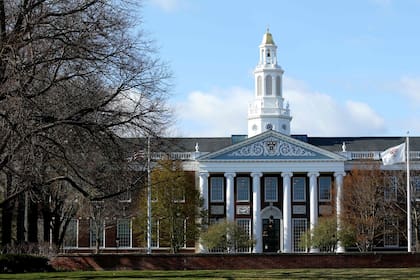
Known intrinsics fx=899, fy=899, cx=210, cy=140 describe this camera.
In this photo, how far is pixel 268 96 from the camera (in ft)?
318

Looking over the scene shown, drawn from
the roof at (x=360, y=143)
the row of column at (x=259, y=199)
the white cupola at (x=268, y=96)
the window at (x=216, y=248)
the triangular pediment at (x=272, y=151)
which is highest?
the white cupola at (x=268, y=96)

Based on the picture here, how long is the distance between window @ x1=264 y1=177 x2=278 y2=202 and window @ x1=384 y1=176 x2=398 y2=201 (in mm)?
12627

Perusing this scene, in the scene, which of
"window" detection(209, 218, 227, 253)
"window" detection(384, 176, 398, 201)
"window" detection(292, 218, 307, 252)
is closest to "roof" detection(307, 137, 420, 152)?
"window" detection(292, 218, 307, 252)

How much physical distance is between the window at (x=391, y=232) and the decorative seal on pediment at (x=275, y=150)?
11.0 metres

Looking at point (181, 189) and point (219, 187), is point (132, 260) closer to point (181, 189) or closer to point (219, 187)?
point (181, 189)

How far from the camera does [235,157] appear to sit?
89.8 m

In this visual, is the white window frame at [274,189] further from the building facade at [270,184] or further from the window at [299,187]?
the window at [299,187]

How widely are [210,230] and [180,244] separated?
13.0 feet

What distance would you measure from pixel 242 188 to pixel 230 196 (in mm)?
2458

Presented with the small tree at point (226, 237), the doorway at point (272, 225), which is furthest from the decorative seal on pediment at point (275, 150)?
the small tree at point (226, 237)

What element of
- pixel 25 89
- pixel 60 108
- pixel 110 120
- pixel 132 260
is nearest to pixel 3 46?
pixel 25 89

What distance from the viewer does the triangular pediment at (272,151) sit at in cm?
8931

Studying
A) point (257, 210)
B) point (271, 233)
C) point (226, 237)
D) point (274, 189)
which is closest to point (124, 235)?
point (257, 210)

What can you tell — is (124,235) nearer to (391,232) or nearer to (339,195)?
(339,195)
